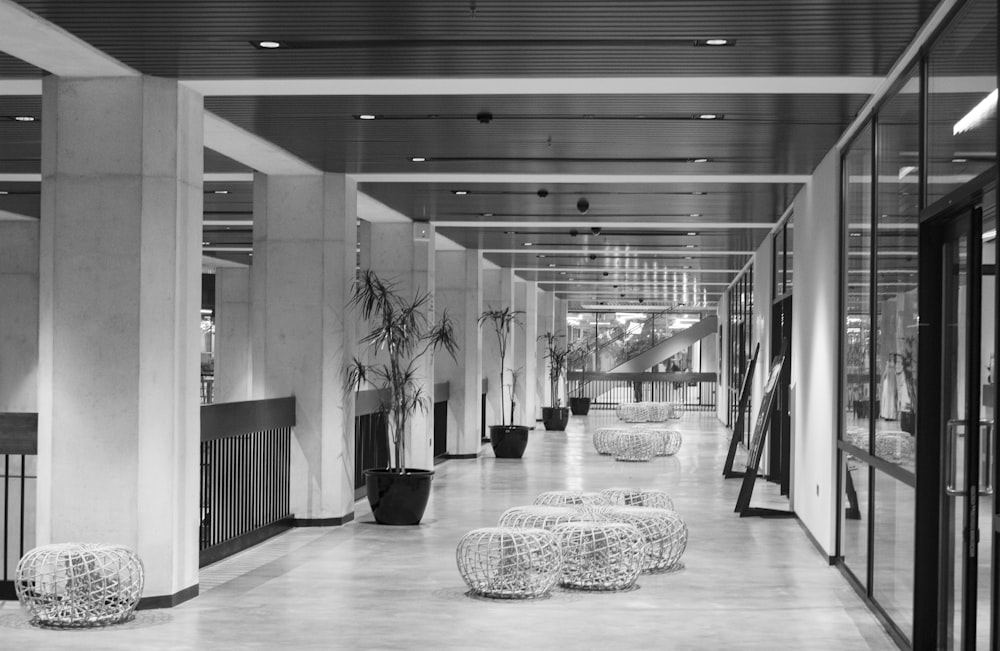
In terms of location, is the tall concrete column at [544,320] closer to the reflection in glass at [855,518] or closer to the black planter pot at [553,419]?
the black planter pot at [553,419]

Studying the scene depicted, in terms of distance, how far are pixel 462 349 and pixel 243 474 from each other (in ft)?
27.8

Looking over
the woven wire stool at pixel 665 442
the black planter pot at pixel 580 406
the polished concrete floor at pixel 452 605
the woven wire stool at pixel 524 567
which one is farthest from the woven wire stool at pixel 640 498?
the black planter pot at pixel 580 406

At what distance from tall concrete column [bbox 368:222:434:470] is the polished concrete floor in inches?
133

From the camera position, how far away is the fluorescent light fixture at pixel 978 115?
4.50 m

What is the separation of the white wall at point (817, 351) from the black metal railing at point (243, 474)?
4449mm

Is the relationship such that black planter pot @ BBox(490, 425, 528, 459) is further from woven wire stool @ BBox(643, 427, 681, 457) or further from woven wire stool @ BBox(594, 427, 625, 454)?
woven wire stool @ BBox(643, 427, 681, 457)

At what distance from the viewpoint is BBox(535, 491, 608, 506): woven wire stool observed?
9453mm

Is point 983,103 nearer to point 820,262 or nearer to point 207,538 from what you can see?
point 820,262

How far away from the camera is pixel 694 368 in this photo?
4200 centimetres

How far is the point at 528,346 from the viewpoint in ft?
82.5

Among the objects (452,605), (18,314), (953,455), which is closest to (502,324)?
(18,314)

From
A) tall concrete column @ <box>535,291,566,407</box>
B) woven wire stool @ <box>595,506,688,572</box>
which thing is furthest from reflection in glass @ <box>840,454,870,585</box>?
tall concrete column @ <box>535,291,566,407</box>

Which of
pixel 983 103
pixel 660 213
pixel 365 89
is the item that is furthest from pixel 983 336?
pixel 660 213

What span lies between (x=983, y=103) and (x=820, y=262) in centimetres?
517
